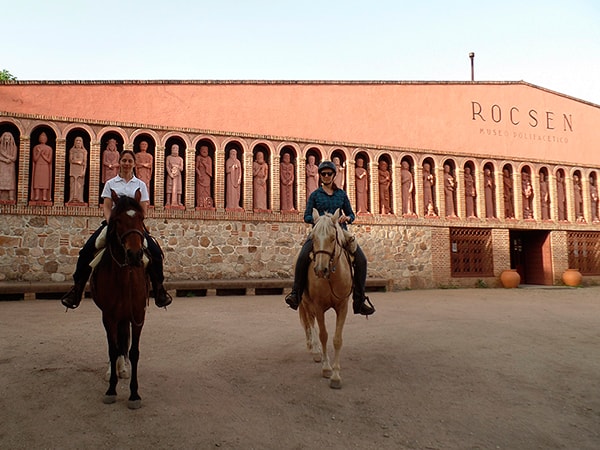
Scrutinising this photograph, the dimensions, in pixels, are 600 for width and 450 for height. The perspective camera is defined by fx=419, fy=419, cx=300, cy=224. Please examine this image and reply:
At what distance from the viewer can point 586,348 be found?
6.03m

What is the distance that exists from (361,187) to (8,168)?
11.0 metres

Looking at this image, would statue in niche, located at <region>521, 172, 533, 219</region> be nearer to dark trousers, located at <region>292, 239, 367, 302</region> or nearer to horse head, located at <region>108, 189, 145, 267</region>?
dark trousers, located at <region>292, 239, 367, 302</region>

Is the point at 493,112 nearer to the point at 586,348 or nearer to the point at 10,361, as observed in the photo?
the point at 586,348

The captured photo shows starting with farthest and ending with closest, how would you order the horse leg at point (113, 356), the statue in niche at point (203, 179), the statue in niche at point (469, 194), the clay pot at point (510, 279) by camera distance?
the statue in niche at point (469, 194), the clay pot at point (510, 279), the statue in niche at point (203, 179), the horse leg at point (113, 356)

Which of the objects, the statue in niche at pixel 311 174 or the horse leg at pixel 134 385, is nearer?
the horse leg at pixel 134 385

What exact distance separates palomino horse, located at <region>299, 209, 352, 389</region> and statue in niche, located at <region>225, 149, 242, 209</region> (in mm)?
8978

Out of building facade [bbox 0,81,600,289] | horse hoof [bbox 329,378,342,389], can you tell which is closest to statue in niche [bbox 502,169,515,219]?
building facade [bbox 0,81,600,289]

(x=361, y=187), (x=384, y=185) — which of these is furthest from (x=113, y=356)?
(x=384, y=185)

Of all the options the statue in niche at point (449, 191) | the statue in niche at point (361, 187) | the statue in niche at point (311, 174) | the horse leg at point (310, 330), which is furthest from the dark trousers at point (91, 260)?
the statue in niche at point (449, 191)

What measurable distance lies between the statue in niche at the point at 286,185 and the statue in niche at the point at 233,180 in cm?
149

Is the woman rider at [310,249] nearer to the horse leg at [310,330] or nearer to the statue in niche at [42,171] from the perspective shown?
the horse leg at [310,330]

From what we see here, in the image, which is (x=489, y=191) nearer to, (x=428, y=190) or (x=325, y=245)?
(x=428, y=190)

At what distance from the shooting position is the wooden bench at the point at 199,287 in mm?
10594

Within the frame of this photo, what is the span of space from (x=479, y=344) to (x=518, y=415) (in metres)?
2.80
